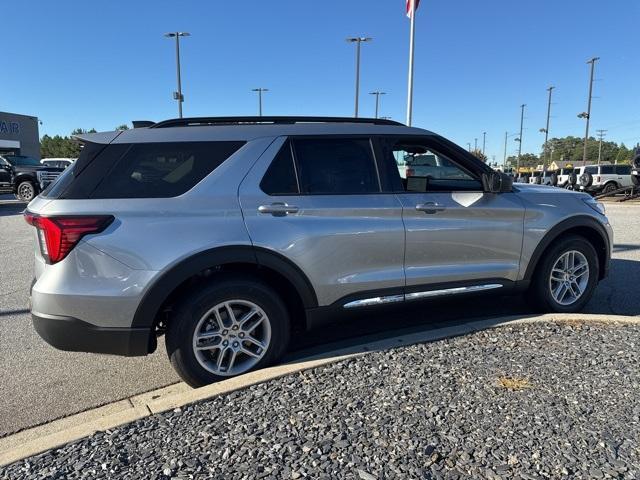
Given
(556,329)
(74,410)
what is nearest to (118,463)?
(74,410)

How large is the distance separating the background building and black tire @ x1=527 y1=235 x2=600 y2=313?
49.8 metres

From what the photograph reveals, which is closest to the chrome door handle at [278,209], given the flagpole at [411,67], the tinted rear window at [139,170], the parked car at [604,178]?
the tinted rear window at [139,170]

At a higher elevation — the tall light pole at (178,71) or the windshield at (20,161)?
the tall light pole at (178,71)

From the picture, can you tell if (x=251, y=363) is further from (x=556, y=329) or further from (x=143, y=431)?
(x=556, y=329)

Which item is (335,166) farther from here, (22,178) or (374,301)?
(22,178)

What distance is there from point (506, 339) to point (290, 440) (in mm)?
2083

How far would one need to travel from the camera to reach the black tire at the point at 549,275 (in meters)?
4.60

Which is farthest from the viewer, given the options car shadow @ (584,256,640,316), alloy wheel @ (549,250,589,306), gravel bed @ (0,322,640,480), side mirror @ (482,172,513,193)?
car shadow @ (584,256,640,316)

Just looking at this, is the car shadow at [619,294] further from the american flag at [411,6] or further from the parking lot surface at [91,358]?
the american flag at [411,6]

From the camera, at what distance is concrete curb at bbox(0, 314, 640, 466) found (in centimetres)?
263

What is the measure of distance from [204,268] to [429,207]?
180 cm

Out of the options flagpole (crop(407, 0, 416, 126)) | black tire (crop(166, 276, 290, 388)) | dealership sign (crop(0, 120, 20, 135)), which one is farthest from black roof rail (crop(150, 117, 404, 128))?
dealership sign (crop(0, 120, 20, 135))

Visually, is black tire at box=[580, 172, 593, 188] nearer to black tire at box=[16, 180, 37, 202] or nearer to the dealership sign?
black tire at box=[16, 180, 37, 202]

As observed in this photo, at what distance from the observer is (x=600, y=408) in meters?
2.85
